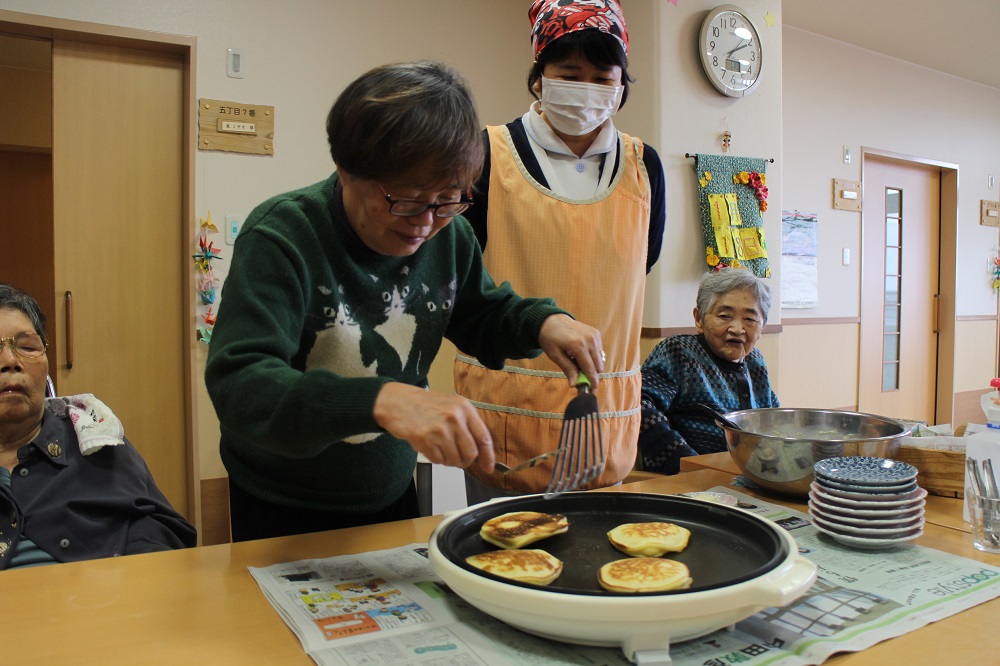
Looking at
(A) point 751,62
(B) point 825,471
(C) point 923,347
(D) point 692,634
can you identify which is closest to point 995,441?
(B) point 825,471

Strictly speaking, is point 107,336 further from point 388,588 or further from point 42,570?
point 388,588

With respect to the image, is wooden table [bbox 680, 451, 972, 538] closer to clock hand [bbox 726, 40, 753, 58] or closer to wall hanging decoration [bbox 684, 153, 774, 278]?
wall hanging decoration [bbox 684, 153, 774, 278]

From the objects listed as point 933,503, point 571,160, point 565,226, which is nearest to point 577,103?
point 571,160

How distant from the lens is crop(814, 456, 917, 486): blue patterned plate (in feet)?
3.71

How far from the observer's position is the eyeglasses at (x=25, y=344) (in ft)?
5.17

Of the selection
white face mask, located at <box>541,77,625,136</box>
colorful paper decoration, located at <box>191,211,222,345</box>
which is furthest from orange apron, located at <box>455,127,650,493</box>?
colorful paper decoration, located at <box>191,211,222,345</box>

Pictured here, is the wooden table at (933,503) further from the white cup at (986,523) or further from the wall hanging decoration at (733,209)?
the wall hanging decoration at (733,209)

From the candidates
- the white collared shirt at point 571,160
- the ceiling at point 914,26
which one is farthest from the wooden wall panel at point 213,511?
the ceiling at point 914,26

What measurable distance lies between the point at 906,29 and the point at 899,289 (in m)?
2.16

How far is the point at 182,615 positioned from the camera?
0.88 meters

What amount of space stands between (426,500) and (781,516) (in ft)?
5.37

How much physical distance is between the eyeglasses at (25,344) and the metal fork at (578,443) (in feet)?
4.13

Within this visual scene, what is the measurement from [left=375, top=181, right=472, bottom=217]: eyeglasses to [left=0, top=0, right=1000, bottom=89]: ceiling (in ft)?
14.4

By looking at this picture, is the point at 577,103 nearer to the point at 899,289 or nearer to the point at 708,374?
the point at 708,374
